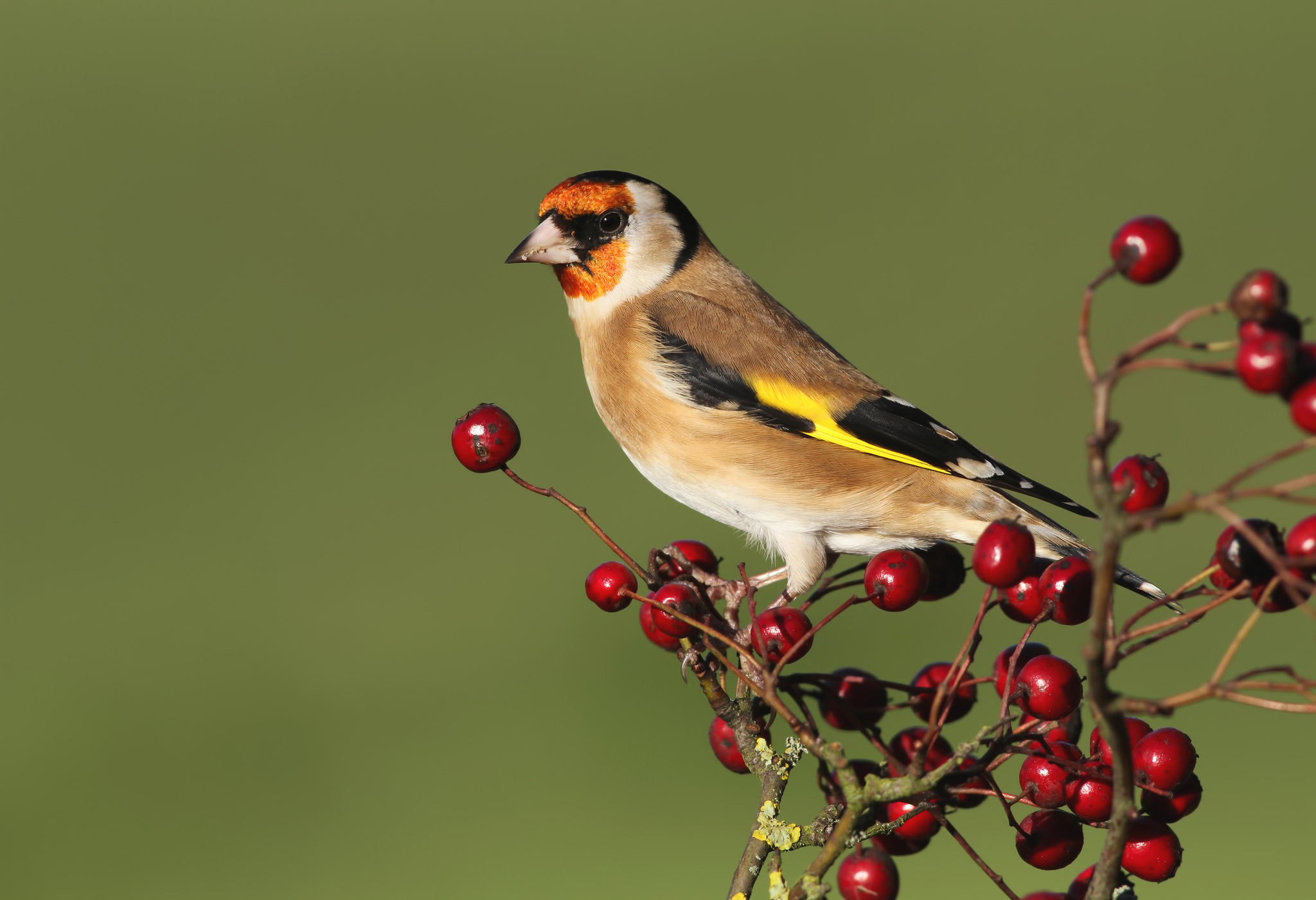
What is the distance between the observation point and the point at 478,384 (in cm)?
1035

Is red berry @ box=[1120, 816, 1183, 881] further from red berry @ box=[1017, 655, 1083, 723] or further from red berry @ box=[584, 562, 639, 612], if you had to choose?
red berry @ box=[584, 562, 639, 612]

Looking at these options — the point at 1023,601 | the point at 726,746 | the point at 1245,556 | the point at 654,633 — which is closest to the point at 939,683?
the point at 1023,601

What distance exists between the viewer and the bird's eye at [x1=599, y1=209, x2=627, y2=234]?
320 centimetres

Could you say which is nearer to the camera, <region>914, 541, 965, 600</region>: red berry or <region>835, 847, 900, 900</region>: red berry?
<region>835, 847, 900, 900</region>: red berry

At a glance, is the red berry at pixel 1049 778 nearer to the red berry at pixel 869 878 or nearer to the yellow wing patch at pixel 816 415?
the red berry at pixel 869 878

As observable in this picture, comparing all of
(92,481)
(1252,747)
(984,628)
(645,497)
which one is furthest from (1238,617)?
(92,481)

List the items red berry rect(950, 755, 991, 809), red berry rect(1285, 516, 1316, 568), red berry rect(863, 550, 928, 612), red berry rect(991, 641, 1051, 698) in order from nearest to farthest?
red berry rect(1285, 516, 1316, 568)
red berry rect(950, 755, 991, 809)
red berry rect(991, 641, 1051, 698)
red berry rect(863, 550, 928, 612)

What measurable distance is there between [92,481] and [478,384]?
343 centimetres

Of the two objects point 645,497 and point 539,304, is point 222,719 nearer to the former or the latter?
point 645,497

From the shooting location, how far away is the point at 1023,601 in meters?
1.84

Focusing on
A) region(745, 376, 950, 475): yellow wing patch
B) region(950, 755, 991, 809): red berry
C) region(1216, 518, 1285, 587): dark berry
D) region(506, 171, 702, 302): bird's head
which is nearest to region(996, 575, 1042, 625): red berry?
region(950, 755, 991, 809): red berry

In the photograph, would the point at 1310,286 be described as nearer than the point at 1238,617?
No

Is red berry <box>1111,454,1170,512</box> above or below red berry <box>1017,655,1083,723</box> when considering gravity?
above

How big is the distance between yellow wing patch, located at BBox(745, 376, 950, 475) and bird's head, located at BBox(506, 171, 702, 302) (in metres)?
0.52
